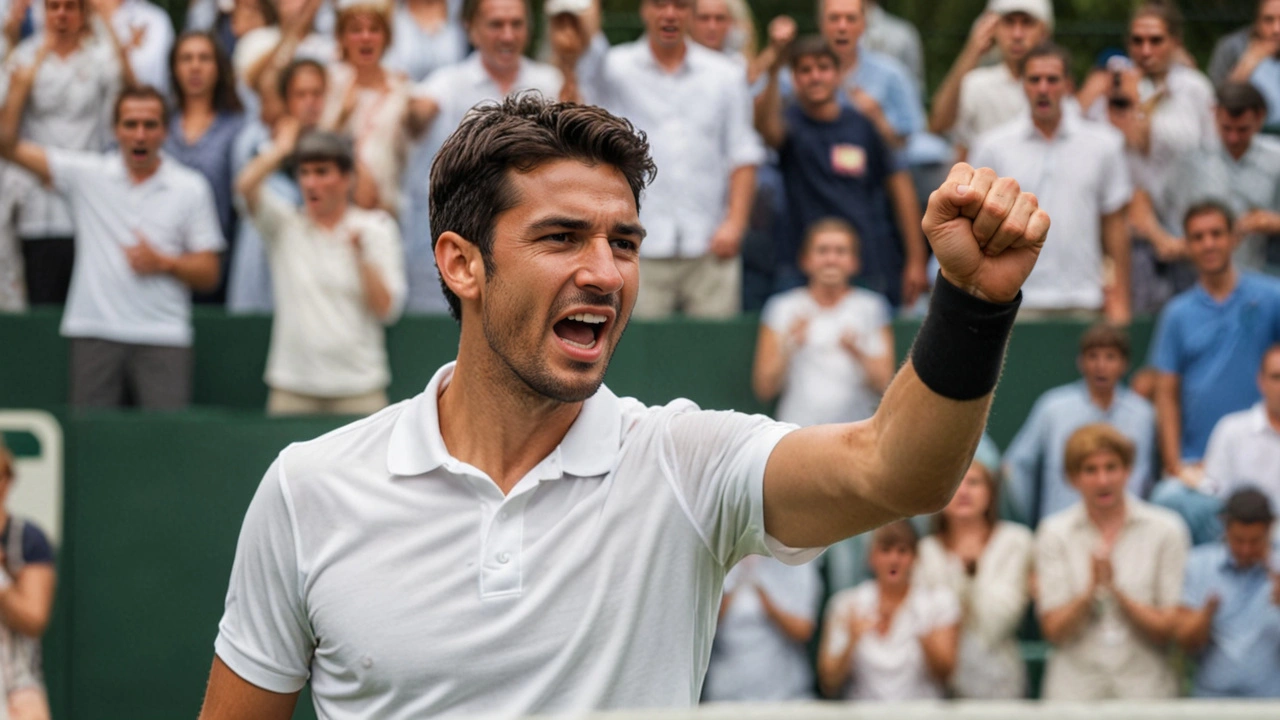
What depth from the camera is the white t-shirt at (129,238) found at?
26.6ft

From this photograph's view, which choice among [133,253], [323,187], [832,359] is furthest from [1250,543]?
[133,253]

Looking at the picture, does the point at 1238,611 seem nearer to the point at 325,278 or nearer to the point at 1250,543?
the point at 1250,543

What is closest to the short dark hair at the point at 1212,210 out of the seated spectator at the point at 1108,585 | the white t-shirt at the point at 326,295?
the seated spectator at the point at 1108,585

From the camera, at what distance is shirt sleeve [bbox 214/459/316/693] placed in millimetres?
2803

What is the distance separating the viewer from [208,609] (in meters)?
8.04

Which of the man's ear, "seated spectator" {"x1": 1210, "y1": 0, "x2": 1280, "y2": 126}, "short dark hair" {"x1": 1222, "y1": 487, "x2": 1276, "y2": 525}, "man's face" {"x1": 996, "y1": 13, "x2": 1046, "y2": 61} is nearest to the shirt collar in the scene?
the man's ear

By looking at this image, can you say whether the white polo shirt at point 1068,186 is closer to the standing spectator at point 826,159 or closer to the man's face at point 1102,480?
the standing spectator at point 826,159

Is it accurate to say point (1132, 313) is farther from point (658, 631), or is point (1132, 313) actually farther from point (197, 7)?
point (658, 631)

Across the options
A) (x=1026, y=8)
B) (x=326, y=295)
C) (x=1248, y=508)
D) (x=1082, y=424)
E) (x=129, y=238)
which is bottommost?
(x=1248, y=508)

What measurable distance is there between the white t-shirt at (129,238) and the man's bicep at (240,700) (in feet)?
17.9

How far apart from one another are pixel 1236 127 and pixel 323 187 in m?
4.27

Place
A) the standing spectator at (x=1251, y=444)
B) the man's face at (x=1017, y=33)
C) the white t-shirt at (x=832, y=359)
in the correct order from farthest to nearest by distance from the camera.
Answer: the man's face at (x=1017, y=33) < the white t-shirt at (x=832, y=359) < the standing spectator at (x=1251, y=444)

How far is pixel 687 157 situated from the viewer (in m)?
8.41

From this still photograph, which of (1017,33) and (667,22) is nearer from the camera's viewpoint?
(667,22)
